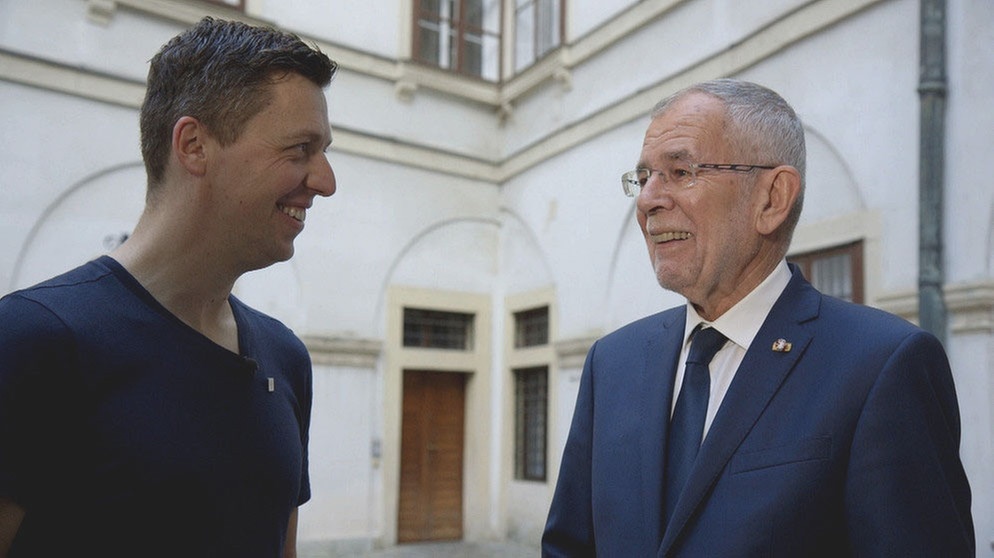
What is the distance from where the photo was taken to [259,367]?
1.71 m

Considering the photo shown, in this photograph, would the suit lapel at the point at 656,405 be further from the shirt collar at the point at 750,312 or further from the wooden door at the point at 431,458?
the wooden door at the point at 431,458

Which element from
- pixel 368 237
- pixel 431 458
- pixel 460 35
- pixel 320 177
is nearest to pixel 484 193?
pixel 368 237

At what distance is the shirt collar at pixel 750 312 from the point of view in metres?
1.85

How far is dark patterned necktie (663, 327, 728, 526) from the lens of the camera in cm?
178

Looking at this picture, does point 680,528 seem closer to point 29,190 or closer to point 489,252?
point 29,190

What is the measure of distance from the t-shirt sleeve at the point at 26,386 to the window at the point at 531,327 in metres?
9.14

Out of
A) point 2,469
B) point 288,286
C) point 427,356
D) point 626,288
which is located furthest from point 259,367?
point 427,356

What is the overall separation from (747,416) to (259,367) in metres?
0.93

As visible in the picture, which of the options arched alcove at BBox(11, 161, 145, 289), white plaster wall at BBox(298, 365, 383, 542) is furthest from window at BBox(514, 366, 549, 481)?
arched alcove at BBox(11, 161, 145, 289)

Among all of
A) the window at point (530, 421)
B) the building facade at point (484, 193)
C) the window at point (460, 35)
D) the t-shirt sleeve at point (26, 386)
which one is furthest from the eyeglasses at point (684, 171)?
the window at point (460, 35)

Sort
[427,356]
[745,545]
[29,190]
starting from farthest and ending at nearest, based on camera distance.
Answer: [427,356] < [29,190] < [745,545]

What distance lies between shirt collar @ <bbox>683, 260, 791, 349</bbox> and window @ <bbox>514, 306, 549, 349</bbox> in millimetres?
8502

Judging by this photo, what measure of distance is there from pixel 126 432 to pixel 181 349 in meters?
0.18

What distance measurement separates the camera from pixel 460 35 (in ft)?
36.9
